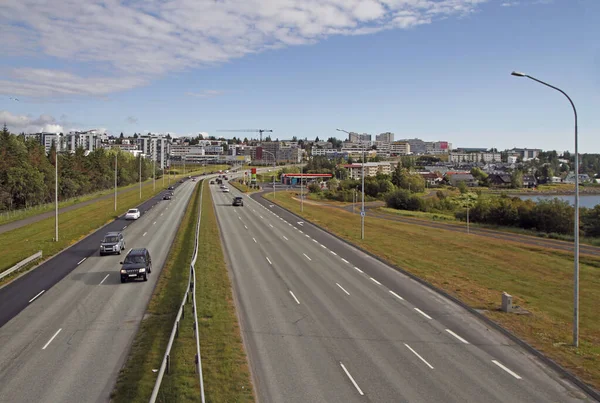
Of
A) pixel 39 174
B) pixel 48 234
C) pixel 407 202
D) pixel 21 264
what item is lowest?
pixel 21 264

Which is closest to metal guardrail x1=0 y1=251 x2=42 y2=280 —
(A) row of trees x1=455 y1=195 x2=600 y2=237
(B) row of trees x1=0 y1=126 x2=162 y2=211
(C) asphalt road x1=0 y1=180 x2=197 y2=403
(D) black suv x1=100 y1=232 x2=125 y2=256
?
(C) asphalt road x1=0 y1=180 x2=197 y2=403

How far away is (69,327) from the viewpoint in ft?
65.4

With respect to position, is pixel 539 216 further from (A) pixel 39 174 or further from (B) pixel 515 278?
(A) pixel 39 174

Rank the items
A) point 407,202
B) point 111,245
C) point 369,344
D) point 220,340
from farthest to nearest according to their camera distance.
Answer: point 407,202
point 111,245
point 369,344
point 220,340

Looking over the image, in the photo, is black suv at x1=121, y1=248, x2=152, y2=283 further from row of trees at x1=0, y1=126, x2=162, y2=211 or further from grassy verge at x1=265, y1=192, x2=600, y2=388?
row of trees at x1=0, y1=126, x2=162, y2=211

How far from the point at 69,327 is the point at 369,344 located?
12.4 metres

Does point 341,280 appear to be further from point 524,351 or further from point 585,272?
point 585,272

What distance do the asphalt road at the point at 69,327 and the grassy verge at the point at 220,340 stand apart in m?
2.79

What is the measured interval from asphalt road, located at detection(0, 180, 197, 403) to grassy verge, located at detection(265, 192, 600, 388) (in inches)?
621

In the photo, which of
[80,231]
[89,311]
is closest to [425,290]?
[89,311]

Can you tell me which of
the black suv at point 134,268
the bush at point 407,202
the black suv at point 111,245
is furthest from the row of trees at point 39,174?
the bush at point 407,202

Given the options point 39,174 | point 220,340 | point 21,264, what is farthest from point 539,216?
point 39,174

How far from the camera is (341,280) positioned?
94.7 feet

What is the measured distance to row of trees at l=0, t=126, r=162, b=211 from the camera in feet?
240
